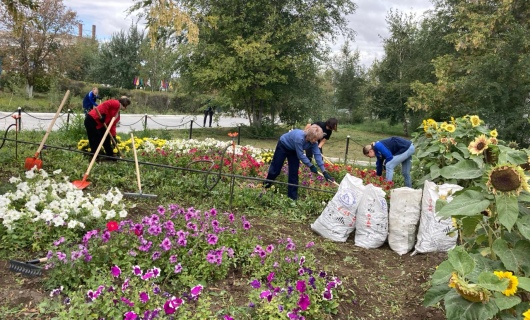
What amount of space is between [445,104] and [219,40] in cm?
913

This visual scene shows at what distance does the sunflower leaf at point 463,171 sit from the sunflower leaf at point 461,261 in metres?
0.43

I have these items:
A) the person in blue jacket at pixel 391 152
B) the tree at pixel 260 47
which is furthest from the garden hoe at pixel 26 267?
the tree at pixel 260 47

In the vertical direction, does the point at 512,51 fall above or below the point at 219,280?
above

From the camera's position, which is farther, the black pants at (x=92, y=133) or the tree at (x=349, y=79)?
the tree at (x=349, y=79)

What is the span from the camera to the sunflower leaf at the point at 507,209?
1.88 m

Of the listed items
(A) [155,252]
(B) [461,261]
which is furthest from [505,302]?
Result: (A) [155,252]

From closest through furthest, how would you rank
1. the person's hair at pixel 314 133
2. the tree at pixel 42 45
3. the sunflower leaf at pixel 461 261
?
the sunflower leaf at pixel 461 261 < the person's hair at pixel 314 133 < the tree at pixel 42 45

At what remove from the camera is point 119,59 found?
3416cm

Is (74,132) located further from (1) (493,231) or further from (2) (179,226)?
(1) (493,231)

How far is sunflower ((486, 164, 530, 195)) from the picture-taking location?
1943 millimetres

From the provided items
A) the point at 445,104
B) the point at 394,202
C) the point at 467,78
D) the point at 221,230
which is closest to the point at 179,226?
the point at 221,230

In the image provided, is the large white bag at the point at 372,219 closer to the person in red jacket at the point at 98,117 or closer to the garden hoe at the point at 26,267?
the garden hoe at the point at 26,267

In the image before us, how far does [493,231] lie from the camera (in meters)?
2.18

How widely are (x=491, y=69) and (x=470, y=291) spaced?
14.6 metres
